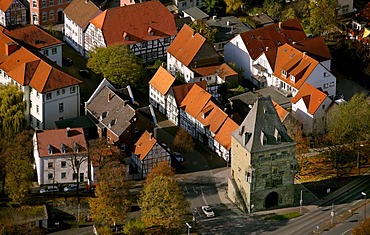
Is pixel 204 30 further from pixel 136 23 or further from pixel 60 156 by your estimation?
pixel 60 156

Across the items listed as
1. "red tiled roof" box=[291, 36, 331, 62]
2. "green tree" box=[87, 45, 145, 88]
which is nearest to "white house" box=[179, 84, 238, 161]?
"green tree" box=[87, 45, 145, 88]

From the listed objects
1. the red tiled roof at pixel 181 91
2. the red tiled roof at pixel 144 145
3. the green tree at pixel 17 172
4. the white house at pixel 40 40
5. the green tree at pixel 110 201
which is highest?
the white house at pixel 40 40

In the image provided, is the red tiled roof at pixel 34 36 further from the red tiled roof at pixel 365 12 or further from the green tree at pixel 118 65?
the red tiled roof at pixel 365 12

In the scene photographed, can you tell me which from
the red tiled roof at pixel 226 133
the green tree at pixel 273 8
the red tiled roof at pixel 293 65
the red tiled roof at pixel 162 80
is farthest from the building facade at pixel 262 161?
the green tree at pixel 273 8

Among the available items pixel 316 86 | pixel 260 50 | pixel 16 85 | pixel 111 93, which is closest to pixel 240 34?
pixel 260 50

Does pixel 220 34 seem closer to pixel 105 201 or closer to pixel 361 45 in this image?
pixel 361 45

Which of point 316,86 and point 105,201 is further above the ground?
point 316,86
